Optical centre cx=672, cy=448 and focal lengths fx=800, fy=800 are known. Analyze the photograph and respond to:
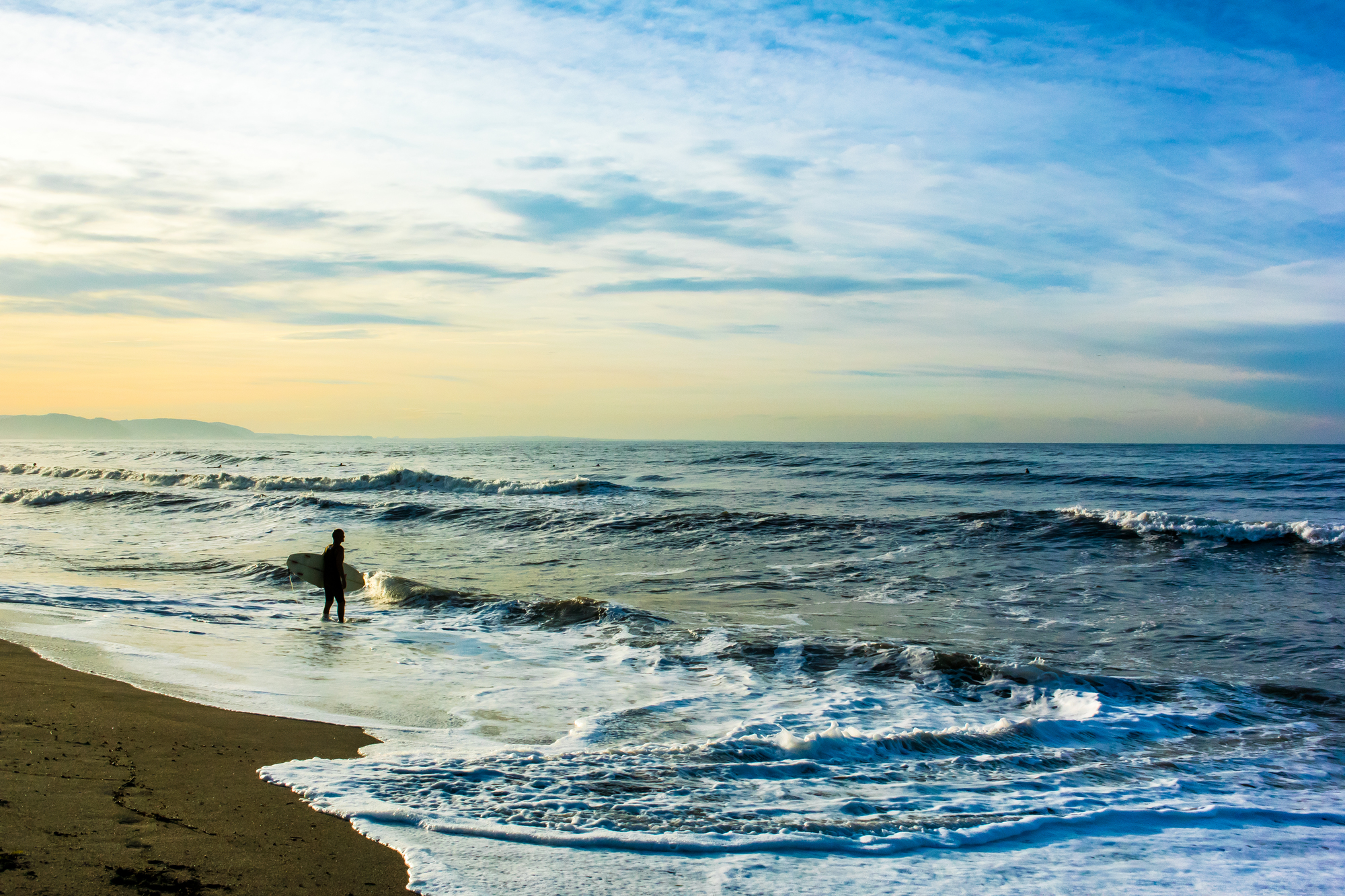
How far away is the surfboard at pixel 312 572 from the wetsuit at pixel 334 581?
2580mm

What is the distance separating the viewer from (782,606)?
13078 mm

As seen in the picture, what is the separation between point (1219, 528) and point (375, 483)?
34507 mm

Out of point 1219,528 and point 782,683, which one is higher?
point 1219,528

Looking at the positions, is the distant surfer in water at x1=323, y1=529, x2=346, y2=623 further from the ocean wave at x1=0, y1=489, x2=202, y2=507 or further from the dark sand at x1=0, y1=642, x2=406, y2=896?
the ocean wave at x1=0, y1=489, x2=202, y2=507

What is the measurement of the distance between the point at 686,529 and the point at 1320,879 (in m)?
18.3

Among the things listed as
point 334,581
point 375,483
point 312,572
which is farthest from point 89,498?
point 334,581

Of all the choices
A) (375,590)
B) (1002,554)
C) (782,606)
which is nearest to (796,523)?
(1002,554)

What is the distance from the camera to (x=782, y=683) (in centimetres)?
875

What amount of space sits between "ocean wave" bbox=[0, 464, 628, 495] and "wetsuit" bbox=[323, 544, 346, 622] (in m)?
23.0

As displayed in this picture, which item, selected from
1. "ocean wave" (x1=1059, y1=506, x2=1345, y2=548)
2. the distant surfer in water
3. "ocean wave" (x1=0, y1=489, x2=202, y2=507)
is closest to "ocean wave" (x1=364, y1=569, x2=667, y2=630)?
the distant surfer in water

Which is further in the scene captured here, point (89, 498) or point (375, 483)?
point (375, 483)

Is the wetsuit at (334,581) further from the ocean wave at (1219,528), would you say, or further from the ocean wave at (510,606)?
the ocean wave at (1219,528)

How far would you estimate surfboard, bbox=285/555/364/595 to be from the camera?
1460 centimetres

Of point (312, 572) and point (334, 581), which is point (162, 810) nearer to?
point (334, 581)
